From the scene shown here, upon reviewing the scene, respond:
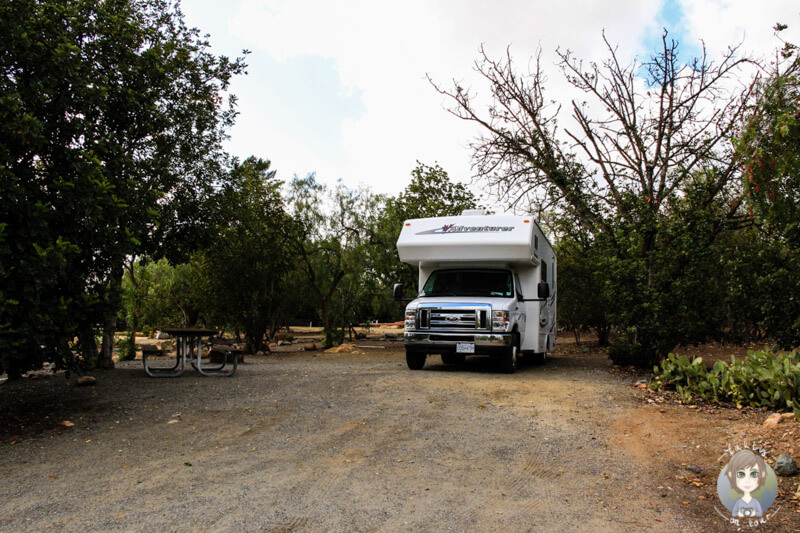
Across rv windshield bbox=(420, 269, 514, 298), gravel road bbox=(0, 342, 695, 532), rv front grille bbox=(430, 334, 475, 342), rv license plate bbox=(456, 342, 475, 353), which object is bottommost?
gravel road bbox=(0, 342, 695, 532)

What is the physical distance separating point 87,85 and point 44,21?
2.62 feet

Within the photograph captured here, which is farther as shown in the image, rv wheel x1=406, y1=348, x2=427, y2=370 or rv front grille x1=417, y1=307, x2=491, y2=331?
rv wheel x1=406, y1=348, x2=427, y2=370

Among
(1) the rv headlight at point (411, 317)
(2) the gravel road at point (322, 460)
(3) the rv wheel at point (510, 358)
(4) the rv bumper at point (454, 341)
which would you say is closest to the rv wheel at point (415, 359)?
(4) the rv bumper at point (454, 341)

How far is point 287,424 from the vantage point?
6699 mm

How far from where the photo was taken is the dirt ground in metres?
3.94

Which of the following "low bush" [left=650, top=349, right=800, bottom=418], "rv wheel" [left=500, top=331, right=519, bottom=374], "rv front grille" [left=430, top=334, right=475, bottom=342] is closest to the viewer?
"low bush" [left=650, top=349, right=800, bottom=418]

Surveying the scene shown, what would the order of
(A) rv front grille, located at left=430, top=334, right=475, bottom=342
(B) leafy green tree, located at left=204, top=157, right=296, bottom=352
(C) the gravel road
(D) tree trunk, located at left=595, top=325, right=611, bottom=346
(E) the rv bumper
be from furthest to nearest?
(D) tree trunk, located at left=595, top=325, right=611, bottom=346 → (B) leafy green tree, located at left=204, top=157, right=296, bottom=352 → (A) rv front grille, located at left=430, top=334, right=475, bottom=342 → (E) the rv bumper → (C) the gravel road

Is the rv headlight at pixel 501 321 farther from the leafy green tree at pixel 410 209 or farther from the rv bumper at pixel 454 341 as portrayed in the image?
the leafy green tree at pixel 410 209

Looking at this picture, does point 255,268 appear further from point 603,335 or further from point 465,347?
point 603,335

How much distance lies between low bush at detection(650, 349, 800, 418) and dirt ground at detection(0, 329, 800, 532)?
32cm

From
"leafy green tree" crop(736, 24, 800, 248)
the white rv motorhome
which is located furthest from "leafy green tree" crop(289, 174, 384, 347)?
"leafy green tree" crop(736, 24, 800, 248)

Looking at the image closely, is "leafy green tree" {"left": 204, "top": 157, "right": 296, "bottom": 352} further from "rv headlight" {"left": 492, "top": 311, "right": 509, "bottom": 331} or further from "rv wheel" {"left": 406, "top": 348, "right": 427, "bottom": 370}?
"rv headlight" {"left": 492, "top": 311, "right": 509, "bottom": 331}

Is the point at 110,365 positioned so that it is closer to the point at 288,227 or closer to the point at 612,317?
the point at 288,227

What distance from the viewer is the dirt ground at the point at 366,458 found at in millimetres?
3938
